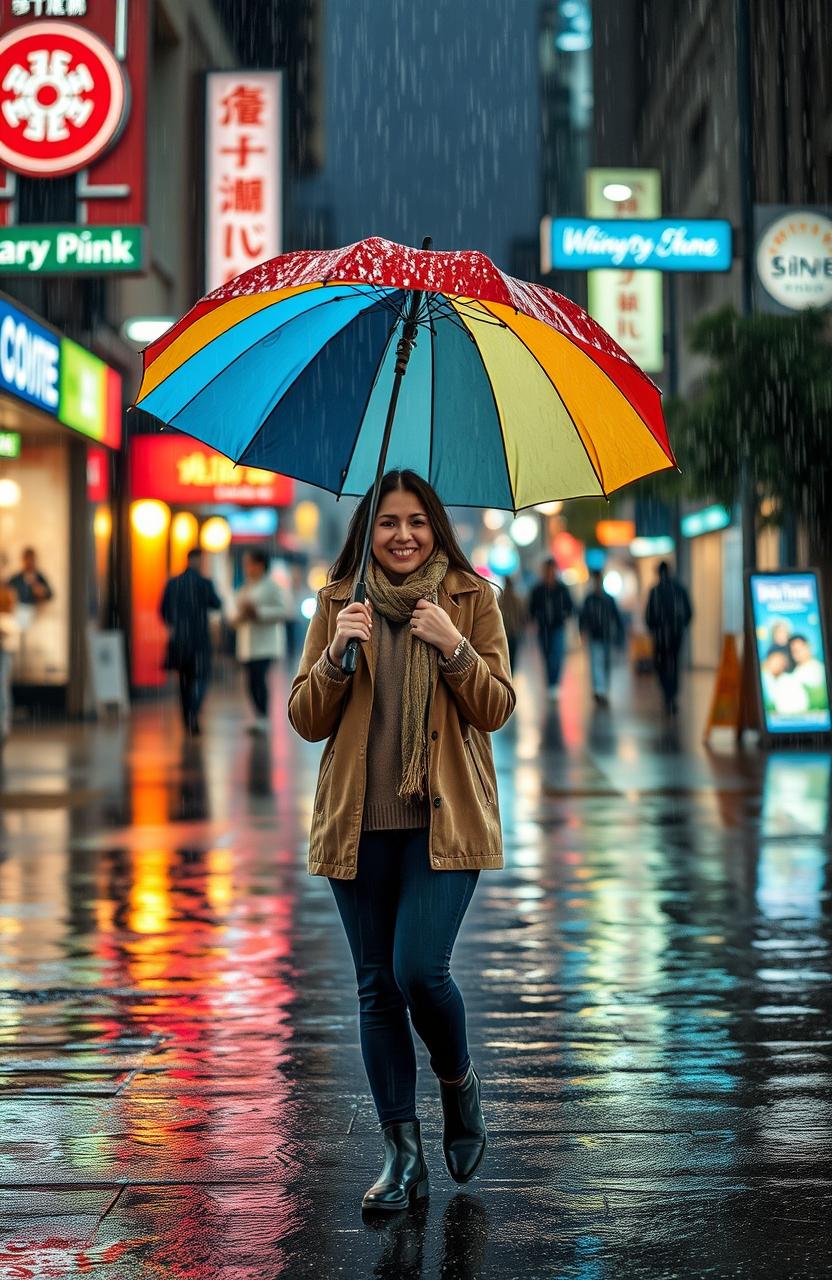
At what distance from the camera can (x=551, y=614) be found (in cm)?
2695

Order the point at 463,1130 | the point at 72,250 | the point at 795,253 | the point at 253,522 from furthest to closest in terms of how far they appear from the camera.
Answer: the point at 253,522
the point at 795,253
the point at 72,250
the point at 463,1130

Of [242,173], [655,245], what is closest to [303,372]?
[655,245]

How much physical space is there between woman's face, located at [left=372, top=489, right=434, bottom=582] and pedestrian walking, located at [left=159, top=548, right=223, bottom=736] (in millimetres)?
14547

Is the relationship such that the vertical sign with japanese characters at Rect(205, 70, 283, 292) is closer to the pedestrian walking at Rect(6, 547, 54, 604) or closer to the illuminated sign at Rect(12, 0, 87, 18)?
the pedestrian walking at Rect(6, 547, 54, 604)

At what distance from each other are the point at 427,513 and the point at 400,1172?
1693mm

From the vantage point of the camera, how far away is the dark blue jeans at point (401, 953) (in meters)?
4.50

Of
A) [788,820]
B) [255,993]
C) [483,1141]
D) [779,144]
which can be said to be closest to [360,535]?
[483,1141]

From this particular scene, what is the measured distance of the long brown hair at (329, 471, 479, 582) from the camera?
4.78 meters

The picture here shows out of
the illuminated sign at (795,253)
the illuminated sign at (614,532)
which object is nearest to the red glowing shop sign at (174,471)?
the illuminated sign at (795,253)

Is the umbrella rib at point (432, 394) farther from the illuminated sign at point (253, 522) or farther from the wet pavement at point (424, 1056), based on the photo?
the illuminated sign at point (253, 522)

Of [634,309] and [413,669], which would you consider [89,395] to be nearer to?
[634,309]

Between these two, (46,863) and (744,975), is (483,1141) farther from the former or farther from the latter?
(46,863)

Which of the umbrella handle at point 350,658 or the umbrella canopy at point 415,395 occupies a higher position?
the umbrella canopy at point 415,395

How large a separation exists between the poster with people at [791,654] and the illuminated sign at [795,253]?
2.93m
